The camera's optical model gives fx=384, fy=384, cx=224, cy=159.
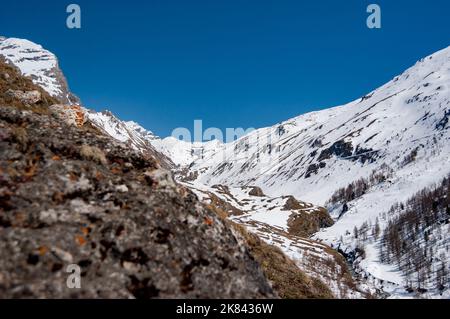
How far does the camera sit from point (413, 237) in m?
165

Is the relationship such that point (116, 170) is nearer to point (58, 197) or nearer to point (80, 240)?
point (58, 197)

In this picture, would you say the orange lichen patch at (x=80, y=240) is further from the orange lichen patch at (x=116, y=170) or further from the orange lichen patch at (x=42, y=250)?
the orange lichen patch at (x=116, y=170)

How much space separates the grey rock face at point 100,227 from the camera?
11234mm

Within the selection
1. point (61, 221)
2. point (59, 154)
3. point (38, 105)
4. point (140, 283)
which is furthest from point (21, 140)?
point (140, 283)

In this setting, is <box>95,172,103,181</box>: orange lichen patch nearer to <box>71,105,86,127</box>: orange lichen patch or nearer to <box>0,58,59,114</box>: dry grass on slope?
<box>0,58,59,114</box>: dry grass on slope

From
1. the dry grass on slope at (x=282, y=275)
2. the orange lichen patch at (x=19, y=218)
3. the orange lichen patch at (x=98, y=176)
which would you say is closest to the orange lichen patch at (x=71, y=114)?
the orange lichen patch at (x=98, y=176)

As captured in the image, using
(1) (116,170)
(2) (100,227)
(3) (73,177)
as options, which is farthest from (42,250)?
(1) (116,170)

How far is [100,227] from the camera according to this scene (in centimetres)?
1286

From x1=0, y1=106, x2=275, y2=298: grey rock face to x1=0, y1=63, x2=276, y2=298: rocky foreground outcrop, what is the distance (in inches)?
1.3

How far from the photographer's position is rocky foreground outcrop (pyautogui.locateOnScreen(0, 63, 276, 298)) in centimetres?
1123

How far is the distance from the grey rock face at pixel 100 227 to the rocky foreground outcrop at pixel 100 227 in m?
0.03
